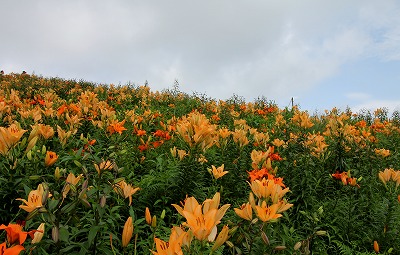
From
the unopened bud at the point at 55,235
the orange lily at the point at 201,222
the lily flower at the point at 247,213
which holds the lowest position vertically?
the unopened bud at the point at 55,235

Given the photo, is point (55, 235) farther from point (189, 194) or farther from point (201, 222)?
point (189, 194)

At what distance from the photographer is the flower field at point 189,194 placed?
1562mm

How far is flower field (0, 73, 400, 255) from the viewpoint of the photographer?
1.56 meters

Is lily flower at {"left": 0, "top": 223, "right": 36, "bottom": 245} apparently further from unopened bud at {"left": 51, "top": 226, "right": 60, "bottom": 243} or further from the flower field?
unopened bud at {"left": 51, "top": 226, "right": 60, "bottom": 243}

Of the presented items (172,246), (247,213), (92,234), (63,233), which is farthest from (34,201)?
(247,213)

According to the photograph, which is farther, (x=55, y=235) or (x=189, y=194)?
(x=189, y=194)

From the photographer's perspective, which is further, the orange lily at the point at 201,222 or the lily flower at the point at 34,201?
the lily flower at the point at 34,201

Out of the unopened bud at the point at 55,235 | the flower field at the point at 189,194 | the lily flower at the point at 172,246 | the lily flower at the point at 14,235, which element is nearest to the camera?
the lily flower at the point at 172,246

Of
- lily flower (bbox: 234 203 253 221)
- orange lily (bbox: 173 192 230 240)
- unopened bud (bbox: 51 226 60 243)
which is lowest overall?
unopened bud (bbox: 51 226 60 243)

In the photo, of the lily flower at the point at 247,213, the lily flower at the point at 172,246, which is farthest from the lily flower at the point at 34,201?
the lily flower at the point at 247,213

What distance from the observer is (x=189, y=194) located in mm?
2924

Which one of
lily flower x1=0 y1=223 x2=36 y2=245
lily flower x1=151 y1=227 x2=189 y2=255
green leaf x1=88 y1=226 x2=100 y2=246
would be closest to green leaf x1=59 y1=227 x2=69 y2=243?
green leaf x1=88 y1=226 x2=100 y2=246

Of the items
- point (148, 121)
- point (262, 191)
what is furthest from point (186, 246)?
point (148, 121)

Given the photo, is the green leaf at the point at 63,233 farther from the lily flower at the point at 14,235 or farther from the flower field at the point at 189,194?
the lily flower at the point at 14,235
